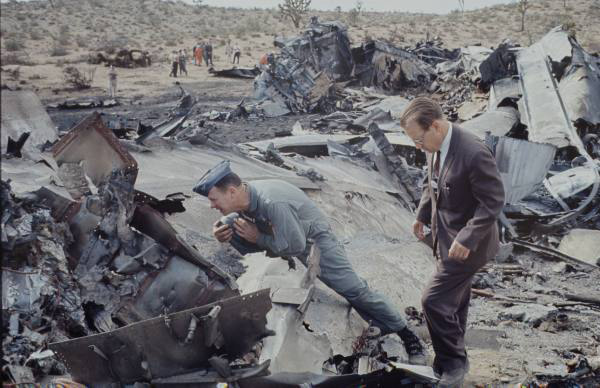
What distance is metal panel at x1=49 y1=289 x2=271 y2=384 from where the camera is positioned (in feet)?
8.46

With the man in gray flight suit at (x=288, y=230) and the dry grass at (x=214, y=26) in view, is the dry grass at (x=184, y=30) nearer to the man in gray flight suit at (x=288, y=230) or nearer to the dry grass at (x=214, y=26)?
the dry grass at (x=214, y=26)

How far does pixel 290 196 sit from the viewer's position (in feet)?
11.5

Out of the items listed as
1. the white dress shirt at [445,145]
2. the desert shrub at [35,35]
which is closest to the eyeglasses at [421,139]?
the white dress shirt at [445,145]

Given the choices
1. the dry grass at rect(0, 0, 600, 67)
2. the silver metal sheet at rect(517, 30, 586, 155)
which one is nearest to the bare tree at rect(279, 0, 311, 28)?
the dry grass at rect(0, 0, 600, 67)

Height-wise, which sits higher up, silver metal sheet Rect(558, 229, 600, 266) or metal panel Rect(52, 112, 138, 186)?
metal panel Rect(52, 112, 138, 186)

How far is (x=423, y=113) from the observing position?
2959 mm

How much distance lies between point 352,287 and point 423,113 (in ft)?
4.60

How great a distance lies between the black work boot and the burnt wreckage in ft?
0.31

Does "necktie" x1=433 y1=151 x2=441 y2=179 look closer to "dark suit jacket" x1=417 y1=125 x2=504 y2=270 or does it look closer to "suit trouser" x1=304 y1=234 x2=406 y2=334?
"dark suit jacket" x1=417 y1=125 x2=504 y2=270

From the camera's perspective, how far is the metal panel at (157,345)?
8.46ft

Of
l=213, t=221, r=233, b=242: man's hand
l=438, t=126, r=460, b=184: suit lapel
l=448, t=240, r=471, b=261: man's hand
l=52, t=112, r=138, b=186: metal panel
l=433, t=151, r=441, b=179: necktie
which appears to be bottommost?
l=213, t=221, r=233, b=242: man's hand

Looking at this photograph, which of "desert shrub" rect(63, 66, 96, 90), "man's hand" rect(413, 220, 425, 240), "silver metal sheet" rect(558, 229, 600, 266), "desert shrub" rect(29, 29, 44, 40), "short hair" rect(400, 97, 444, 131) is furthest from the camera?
"desert shrub" rect(29, 29, 44, 40)

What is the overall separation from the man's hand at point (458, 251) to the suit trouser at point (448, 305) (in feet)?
0.40

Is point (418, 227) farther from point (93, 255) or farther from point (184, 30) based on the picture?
point (184, 30)
